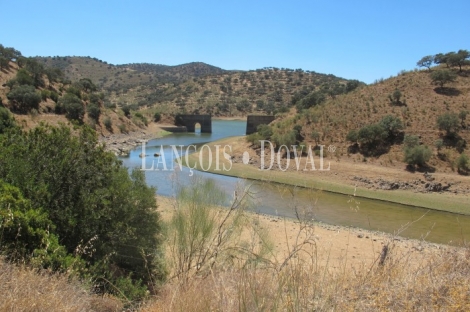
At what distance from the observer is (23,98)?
134 feet

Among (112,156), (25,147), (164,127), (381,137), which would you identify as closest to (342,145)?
(381,137)

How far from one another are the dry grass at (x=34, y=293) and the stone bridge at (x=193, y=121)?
2763 inches

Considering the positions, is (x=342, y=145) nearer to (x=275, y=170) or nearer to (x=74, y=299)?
(x=275, y=170)

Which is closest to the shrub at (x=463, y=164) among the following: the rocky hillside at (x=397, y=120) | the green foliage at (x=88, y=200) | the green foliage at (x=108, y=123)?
the rocky hillside at (x=397, y=120)

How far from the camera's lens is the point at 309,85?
113 metres

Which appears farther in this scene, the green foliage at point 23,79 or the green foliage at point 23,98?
the green foliage at point 23,79

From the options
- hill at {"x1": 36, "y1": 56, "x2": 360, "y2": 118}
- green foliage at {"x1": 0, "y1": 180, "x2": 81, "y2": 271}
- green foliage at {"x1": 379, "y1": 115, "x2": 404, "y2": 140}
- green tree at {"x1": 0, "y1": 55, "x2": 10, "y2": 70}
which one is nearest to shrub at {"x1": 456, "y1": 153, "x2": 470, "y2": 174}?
green foliage at {"x1": 379, "y1": 115, "x2": 404, "y2": 140}

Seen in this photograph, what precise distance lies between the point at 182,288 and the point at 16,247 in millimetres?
2962

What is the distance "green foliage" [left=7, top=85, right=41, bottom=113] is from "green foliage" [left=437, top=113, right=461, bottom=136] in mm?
41356

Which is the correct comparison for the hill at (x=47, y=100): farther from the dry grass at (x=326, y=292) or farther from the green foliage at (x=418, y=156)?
the dry grass at (x=326, y=292)

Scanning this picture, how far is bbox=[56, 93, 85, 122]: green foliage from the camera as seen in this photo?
46.6 meters

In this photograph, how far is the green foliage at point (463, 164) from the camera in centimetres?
2655

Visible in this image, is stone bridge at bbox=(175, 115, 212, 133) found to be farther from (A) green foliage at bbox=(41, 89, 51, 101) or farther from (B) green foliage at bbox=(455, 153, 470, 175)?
(B) green foliage at bbox=(455, 153, 470, 175)

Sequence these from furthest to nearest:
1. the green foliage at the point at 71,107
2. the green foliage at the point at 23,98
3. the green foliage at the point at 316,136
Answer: the green foliage at the point at 71,107
the green foliage at the point at 23,98
the green foliage at the point at 316,136
